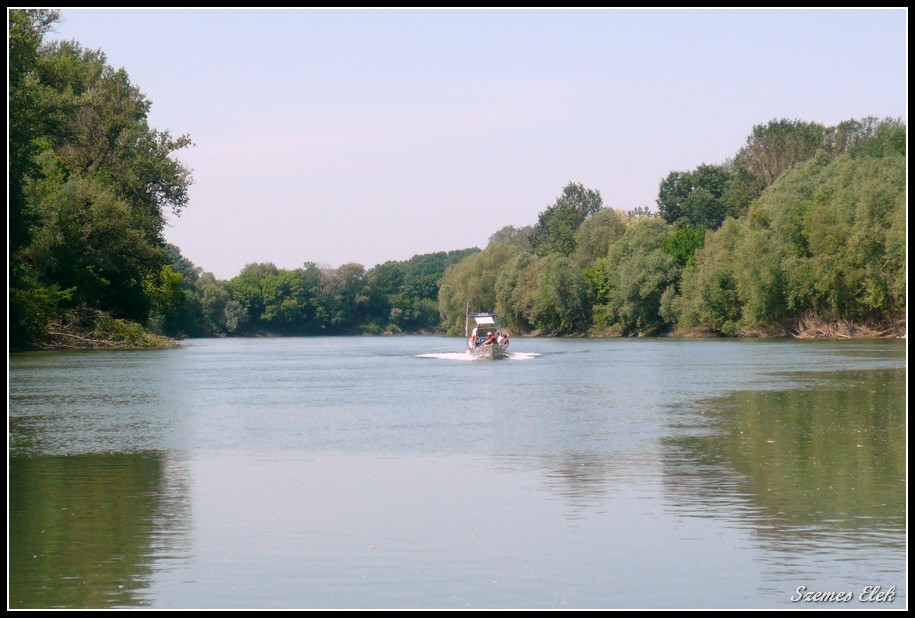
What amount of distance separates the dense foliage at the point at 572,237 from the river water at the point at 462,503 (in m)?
31.6

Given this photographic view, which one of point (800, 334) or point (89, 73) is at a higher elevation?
point (89, 73)

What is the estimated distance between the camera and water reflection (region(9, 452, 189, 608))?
10398mm

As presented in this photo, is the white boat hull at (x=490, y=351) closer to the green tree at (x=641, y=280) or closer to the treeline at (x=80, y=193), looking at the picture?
the treeline at (x=80, y=193)

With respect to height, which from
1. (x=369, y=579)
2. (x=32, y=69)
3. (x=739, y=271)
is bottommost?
(x=369, y=579)

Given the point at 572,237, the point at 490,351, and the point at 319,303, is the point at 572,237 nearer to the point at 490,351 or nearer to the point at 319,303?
the point at 319,303

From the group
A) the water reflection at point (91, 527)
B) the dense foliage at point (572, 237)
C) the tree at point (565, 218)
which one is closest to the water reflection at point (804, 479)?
the water reflection at point (91, 527)

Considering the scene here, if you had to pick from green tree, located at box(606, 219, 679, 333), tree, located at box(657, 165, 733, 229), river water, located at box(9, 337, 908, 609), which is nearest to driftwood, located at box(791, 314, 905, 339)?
green tree, located at box(606, 219, 679, 333)

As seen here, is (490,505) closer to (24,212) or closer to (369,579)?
(369,579)

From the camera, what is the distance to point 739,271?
3580 inches

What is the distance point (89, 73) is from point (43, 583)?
7126cm

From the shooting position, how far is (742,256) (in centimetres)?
8956

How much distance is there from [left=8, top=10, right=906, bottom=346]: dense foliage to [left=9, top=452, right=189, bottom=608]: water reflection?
3506cm

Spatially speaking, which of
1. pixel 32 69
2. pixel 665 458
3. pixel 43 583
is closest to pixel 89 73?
pixel 32 69

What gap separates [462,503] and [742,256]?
78335 mm
